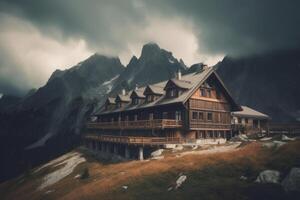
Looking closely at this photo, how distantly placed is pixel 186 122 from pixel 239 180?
21015mm

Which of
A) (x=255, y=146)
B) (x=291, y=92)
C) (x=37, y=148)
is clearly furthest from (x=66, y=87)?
(x=255, y=146)

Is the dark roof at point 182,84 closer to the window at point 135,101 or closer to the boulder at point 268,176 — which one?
the window at point 135,101

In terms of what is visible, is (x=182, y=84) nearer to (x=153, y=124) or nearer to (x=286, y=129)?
(x=153, y=124)

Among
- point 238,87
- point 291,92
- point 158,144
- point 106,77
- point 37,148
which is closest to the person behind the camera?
point 158,144

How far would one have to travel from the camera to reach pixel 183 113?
45031mm

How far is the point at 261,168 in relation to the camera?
2472cm

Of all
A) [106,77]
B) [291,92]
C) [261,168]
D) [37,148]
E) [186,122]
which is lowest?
[37,148]

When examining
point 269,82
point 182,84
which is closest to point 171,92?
point 182,84

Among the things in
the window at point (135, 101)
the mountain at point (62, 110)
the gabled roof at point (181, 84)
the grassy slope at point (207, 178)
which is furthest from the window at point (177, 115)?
the mountain at point (62, 110)

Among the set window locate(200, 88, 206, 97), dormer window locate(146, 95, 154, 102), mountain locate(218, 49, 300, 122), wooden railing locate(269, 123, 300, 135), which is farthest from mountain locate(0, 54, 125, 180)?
wooden railing locate(269, 123, 300, 135)

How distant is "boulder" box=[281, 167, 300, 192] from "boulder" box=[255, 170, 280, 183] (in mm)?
1016

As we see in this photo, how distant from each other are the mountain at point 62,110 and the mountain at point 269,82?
163 ft

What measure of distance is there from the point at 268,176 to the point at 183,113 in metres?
23.2

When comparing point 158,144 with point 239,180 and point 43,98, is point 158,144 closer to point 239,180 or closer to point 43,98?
point 239,180
